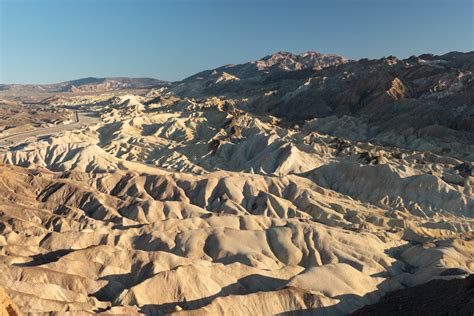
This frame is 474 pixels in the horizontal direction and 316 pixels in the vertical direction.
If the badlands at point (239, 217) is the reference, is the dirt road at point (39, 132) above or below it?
above

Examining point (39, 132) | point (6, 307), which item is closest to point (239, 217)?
point (6, 307)

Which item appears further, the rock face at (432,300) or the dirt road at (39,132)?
the dirt road at (39,132)

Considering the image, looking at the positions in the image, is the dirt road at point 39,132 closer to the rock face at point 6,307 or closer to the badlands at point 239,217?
the badlands at point 239,217

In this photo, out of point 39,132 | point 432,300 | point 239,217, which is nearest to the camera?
point 432,300

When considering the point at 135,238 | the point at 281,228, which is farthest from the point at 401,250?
Result: the point at 135,238

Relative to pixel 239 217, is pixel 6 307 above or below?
above

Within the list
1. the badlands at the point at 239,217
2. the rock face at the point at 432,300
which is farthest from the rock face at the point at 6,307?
the rock face at the point at 432,300

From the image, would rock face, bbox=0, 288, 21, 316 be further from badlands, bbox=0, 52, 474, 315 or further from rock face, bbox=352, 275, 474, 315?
rock face, bbox=352, 275, 474, 315

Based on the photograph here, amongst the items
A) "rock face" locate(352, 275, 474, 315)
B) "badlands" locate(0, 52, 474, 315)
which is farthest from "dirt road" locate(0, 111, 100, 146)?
"rock face" locate(352, 275, 474, 315)

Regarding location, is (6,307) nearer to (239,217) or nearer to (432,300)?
(432,300)

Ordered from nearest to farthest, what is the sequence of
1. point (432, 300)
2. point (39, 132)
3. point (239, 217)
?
point (432, 300) → point (239, 217) → point (39, 132)
